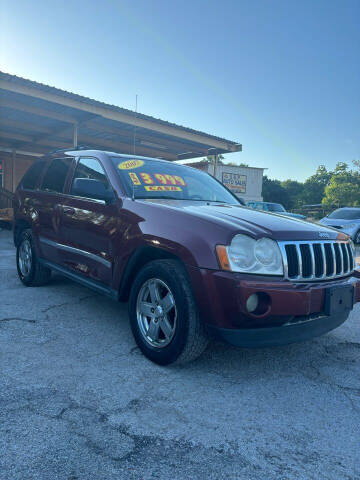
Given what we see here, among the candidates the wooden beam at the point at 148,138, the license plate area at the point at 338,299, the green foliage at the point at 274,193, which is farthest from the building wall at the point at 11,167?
the green foliage at the point at 274,193

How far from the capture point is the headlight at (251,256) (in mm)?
2262

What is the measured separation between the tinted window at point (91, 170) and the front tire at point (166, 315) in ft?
3.46

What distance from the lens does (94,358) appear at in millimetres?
2699

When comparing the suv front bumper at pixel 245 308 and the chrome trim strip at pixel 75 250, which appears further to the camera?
the chrome trim strip at pixel 75 250

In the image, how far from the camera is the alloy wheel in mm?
2578

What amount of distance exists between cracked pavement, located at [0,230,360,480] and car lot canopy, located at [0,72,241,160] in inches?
346

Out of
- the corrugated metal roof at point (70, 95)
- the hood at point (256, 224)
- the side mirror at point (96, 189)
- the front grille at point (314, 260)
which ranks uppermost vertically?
the corrugated metal roof at point (70, 95)

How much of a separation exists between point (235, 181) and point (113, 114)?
1575 centimetres

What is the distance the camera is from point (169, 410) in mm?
2070

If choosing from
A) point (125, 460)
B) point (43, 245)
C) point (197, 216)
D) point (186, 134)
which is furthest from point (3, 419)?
point (186, 134)

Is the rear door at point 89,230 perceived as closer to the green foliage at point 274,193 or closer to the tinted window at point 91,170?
the tinted window at point 91,170

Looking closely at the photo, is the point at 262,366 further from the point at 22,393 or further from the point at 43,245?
the point at 43,245

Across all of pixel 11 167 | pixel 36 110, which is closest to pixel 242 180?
pixel 11 167

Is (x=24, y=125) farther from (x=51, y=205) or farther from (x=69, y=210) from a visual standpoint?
(x=69, y=210)
